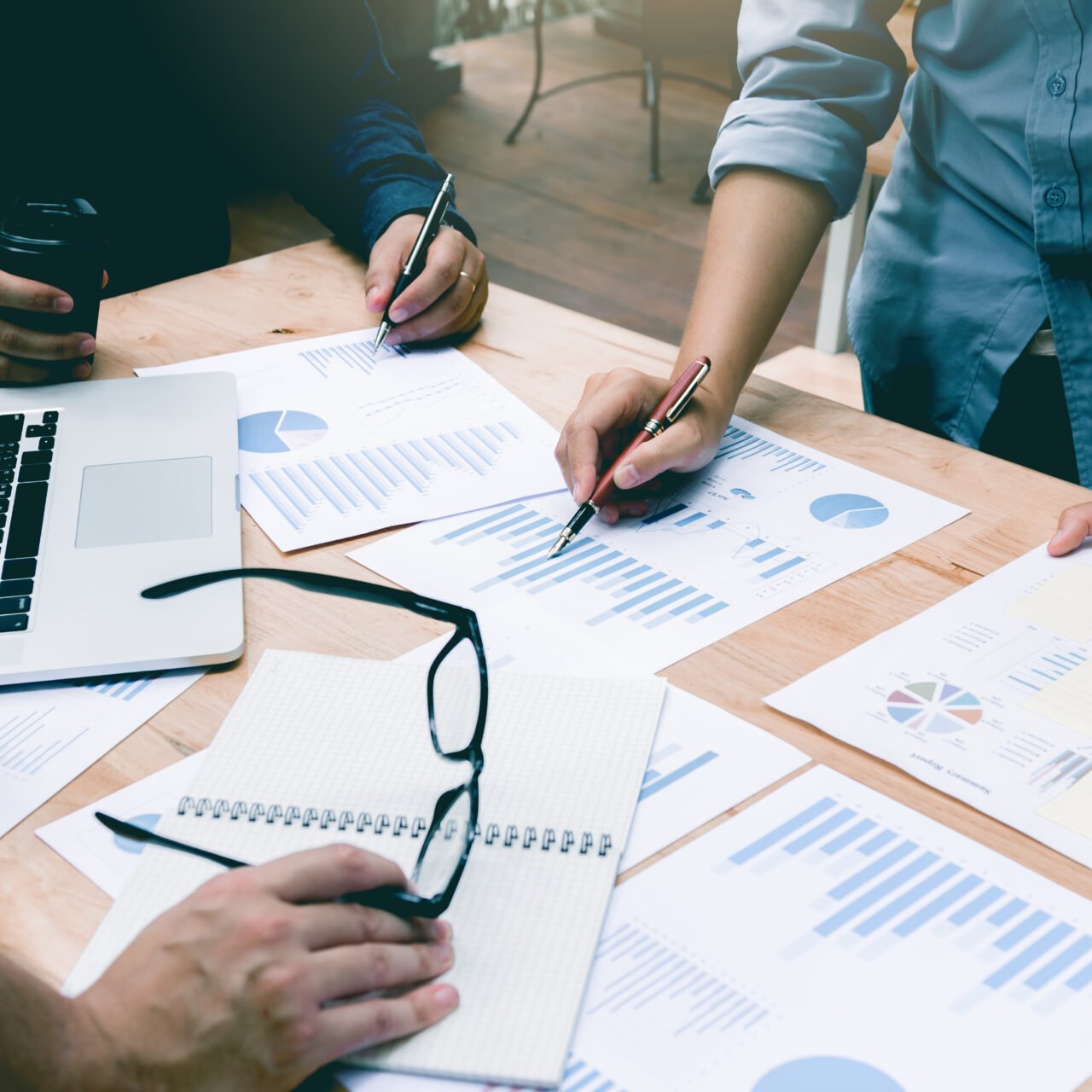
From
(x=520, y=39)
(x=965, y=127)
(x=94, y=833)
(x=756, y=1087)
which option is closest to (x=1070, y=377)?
(x=965, y=127)

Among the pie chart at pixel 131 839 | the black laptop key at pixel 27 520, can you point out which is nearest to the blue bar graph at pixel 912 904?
the pie chart at pixel 131 839

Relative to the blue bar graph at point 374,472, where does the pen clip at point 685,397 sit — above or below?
above

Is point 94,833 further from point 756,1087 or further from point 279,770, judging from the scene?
point 756,1087

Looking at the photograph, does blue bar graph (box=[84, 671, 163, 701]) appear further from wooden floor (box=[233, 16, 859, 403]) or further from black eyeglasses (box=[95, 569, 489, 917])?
wooden floor (box=[233, 16, 859, 403])

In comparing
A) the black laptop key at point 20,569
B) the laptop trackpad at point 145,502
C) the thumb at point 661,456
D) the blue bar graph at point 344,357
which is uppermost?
the thumb at point 661,456

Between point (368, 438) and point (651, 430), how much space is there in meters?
0.25

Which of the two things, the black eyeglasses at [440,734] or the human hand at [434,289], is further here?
the human hand at [434,289]

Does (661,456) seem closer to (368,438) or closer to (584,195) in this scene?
(368,438)

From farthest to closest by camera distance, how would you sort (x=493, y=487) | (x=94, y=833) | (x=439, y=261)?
(x=439, y=261), (x=493, y=487), (x=94, y=833)

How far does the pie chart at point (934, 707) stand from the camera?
26.2 inches

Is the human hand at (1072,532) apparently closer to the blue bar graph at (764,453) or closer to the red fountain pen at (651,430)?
the blue bar graph at (764,453)

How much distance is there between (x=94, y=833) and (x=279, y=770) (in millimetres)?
99

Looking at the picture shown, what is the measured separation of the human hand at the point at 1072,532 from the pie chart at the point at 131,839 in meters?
0.62

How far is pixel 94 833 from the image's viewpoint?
0.61 meters
